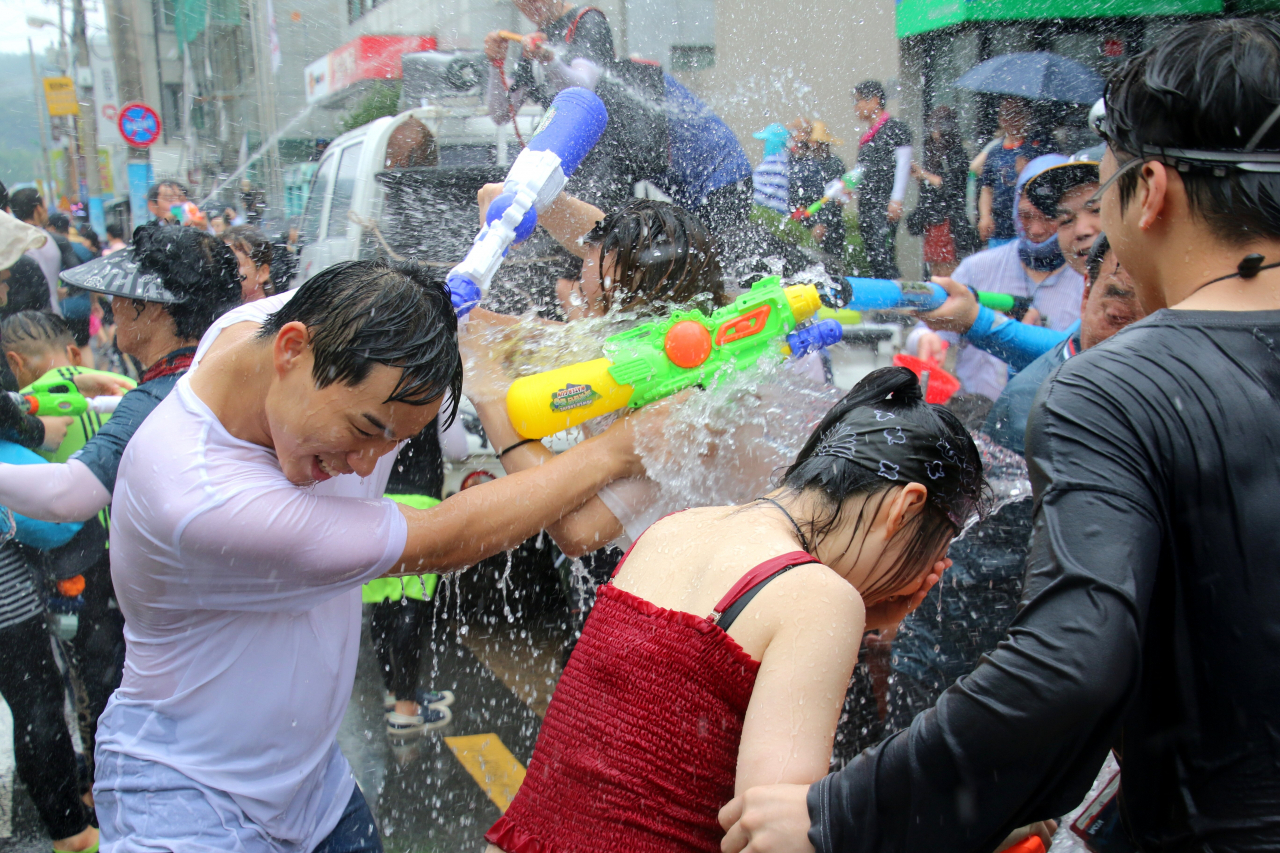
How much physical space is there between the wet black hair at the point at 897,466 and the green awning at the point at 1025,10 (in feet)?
20.8

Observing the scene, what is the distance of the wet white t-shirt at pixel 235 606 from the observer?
1657 mm

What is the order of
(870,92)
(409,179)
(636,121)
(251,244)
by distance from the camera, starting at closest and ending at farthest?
(251,244) < (636,121) < (409,179) < (870,92)

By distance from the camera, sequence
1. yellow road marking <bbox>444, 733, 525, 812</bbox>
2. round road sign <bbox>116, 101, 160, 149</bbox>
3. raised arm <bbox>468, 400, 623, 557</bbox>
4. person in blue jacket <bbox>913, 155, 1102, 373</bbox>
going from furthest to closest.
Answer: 1. round road sign <bbox>116, 101, 160, 149</bbox>
2. yellow road marking <bbox>444, 733, 525, 812</bbox>
3. person in blue jacket <bbox>913, 155, 1102, 373</bbox>
4. raised arm <bbox>468, 400, 623, 557</bbox>

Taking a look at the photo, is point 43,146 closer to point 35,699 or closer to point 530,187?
point 35,699

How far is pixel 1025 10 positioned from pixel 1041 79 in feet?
7.92

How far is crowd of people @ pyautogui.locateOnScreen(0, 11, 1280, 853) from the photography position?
1.12 meters

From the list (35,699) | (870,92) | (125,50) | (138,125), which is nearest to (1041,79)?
(870,92)

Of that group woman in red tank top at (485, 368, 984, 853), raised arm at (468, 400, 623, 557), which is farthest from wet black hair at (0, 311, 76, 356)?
woman in red tank top at (485, 368, 984, 853)

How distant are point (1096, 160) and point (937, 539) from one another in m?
2.76

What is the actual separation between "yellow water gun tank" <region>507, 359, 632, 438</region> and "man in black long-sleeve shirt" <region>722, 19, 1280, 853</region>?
1.02m

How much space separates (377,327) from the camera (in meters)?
1.63

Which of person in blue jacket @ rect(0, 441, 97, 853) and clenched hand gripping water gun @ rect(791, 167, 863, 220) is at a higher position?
clenched hand gripping water gun @ rect(791, 167, 863, 220)

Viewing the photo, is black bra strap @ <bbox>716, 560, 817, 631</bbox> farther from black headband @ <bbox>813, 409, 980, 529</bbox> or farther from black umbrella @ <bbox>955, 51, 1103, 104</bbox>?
black umbrella @ <bbox>955, 51, 1103, 104</bbox>

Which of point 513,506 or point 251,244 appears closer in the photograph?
point 513,506
